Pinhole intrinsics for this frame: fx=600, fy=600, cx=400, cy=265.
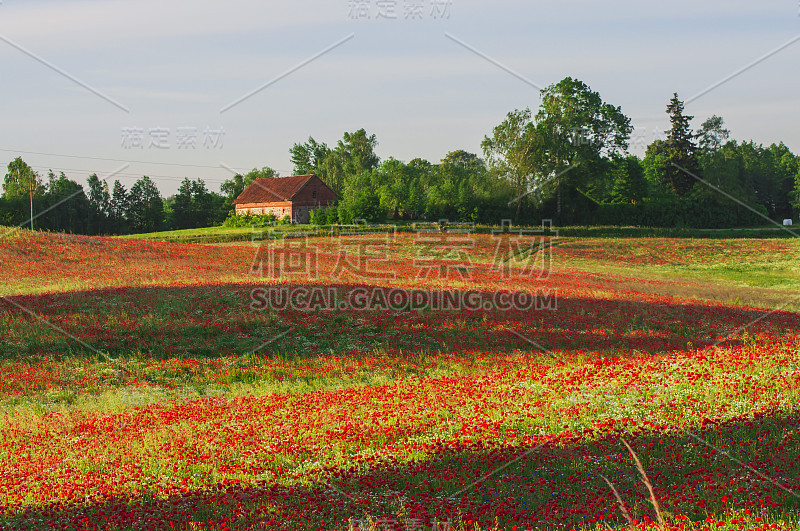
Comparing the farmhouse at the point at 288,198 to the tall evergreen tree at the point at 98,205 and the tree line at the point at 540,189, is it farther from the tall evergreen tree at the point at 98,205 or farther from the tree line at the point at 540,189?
the tall evergreen tree at the point at 98,205

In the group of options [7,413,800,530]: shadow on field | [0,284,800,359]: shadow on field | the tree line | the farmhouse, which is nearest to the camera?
[7,413,800,530]: shadow on field

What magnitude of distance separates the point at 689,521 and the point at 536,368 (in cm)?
900

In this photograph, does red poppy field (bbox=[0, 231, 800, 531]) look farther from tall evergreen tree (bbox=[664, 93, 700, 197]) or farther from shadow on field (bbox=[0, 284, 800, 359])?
tall evergreen tree (bbox=[664, 93, 700, 197])

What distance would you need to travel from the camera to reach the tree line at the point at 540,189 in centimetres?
7250

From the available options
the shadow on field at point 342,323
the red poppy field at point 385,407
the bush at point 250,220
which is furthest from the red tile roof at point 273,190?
the shadow on field at point 342,323

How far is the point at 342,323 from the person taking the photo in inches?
819

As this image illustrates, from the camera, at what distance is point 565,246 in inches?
2357

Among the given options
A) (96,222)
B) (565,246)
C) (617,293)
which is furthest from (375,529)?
(96,222)

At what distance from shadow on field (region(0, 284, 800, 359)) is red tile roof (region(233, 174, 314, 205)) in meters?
73.8

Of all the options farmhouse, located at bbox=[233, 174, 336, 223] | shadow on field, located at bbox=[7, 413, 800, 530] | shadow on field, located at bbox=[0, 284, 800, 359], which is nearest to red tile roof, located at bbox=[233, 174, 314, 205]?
farmhouse, located at bbox=[233, 174, 336, 223]

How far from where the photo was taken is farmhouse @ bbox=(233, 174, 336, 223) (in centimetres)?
9619

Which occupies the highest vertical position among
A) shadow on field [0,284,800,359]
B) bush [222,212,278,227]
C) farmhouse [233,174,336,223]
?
farmhouse [233,174,336,223]

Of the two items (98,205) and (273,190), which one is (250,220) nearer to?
(273,190)

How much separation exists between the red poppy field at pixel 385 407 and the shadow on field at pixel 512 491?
3 cm
